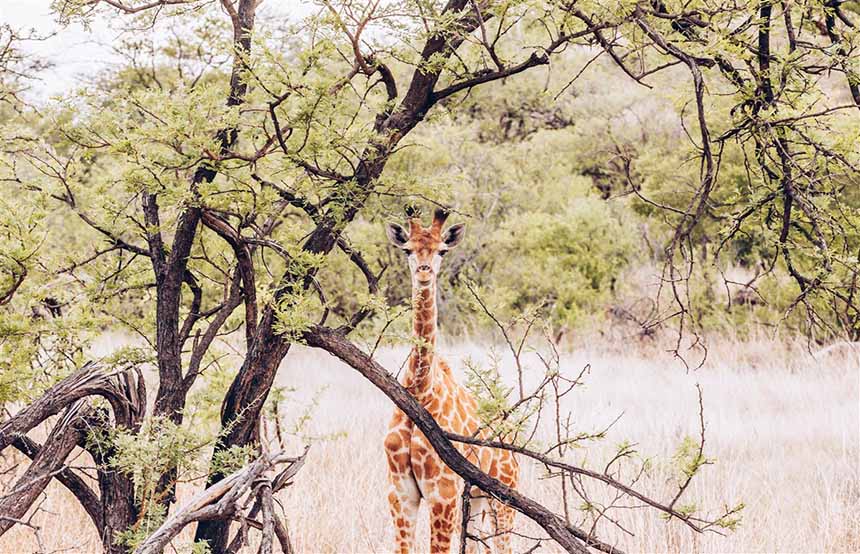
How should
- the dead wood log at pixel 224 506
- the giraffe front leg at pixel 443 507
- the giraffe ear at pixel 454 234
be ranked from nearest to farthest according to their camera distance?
the dead wood log at pixel 224 506, the giraffe front leg at pixel 443 507, the giraffe ear at pixel 454 234

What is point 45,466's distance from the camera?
10.8 ft

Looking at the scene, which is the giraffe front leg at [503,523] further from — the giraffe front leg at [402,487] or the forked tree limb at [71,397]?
the forked tree limb at [71,397]

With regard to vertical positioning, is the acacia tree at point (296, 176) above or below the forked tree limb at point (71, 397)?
above

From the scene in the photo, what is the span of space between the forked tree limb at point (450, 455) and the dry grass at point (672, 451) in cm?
38

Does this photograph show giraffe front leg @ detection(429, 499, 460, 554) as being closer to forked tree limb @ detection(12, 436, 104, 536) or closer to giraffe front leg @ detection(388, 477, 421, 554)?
giraffe front leg @ detection(388, 477, 421, 554)

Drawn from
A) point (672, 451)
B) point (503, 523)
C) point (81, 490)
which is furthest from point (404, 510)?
point (672, 451)

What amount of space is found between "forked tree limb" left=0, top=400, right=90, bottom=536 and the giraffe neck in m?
1.24

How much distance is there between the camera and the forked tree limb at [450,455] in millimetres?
2879

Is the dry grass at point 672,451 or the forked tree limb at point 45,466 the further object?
the dry grass at point 672,451

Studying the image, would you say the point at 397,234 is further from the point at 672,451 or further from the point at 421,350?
the point at 672,451

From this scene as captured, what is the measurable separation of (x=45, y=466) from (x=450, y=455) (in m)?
1.42

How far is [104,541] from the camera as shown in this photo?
3443 millimetres

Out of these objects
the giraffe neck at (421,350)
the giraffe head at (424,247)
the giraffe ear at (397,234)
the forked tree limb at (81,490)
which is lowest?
the forked tree limb at (81,490)

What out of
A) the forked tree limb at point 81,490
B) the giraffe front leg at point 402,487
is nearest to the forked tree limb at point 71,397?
the forked tree limb at point 81,490
